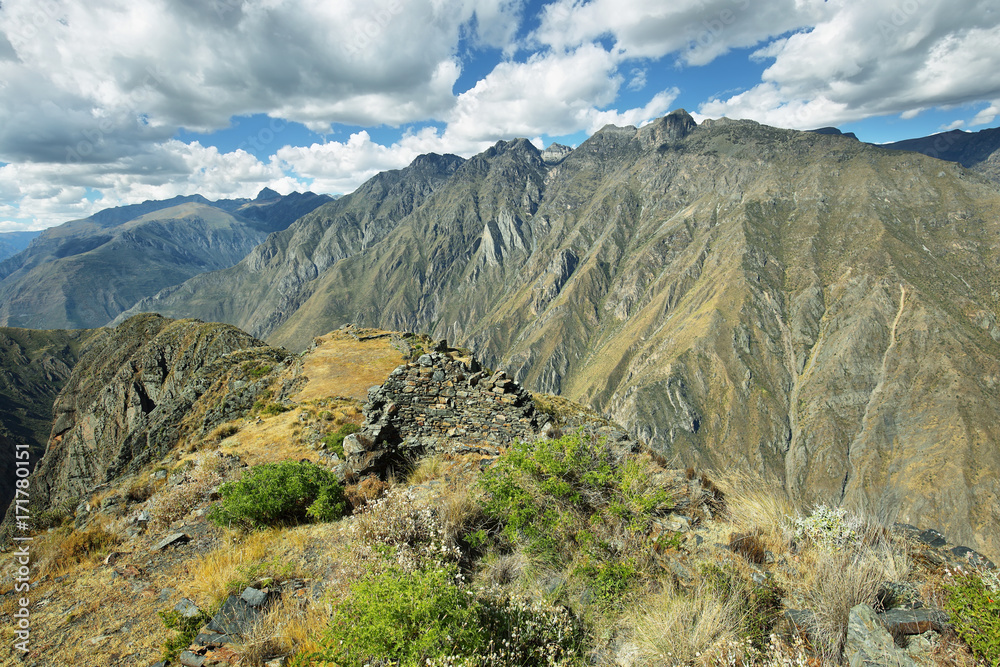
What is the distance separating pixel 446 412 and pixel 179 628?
25.4 feet

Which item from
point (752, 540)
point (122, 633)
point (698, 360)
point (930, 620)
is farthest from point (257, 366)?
point (698, 360)

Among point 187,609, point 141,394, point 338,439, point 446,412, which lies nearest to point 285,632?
point 187,609

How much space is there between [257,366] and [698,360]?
199 meters

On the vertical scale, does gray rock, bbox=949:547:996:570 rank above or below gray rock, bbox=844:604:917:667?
below

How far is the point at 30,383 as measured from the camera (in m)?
155

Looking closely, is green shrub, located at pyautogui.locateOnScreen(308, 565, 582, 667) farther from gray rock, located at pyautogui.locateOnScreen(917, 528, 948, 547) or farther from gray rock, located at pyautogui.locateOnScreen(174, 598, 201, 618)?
gray rock, located at pyautogui.locateOnScreen(917, 528, 948, 547)

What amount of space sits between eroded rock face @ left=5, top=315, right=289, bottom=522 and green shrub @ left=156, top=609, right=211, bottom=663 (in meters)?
22.8

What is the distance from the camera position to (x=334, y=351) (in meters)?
31.3

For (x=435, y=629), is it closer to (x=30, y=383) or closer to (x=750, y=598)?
(x=750, y=598)

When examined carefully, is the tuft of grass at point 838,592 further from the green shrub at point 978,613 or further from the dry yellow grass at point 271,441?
the dry yellow grass at point 271,441

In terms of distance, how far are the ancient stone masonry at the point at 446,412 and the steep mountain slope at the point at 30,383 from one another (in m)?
128

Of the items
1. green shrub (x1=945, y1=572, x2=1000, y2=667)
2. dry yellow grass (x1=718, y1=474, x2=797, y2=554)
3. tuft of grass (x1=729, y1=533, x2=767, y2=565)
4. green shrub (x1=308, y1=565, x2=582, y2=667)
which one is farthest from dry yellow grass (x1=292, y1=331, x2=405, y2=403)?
green shrub (x1=945, y1=572, x2=1000, y2=667)

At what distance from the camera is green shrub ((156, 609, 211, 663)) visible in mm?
5367

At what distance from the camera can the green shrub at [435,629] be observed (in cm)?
406
